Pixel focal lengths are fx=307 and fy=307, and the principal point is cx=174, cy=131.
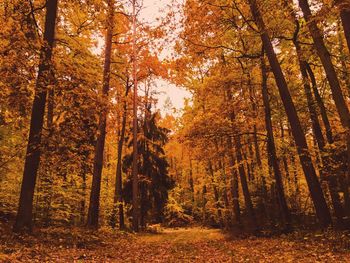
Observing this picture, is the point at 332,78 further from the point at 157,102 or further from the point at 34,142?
the point at 157,102

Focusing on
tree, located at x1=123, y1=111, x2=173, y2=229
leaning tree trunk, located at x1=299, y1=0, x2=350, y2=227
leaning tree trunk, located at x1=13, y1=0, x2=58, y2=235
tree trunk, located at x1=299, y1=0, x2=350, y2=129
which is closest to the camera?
leaning tree trunk, located at x1=299, y1=0, x2=350, y2=227

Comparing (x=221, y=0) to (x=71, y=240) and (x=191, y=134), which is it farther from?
(x=71, y=240)

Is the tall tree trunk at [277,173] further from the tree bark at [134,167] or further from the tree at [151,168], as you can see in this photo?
the tree at [151,168]

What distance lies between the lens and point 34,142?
8.98 metres

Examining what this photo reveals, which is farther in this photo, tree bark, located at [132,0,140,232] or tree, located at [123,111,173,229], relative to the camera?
tree, located at [123,111,173,229]

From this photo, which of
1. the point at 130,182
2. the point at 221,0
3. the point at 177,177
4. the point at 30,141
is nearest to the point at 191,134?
the point at 221,0

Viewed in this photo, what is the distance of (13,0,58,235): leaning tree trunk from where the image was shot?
8.88 m

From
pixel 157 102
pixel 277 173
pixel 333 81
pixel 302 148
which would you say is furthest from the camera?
pixel 157 102

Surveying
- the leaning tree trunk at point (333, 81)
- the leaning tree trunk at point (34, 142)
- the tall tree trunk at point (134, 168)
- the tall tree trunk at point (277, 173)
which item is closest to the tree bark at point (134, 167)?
the tall tree trunk at point (134, 168)

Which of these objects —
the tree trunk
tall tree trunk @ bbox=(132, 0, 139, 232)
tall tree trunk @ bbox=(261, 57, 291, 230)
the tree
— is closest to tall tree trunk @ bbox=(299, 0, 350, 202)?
the tree trunk

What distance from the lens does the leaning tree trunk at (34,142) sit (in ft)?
29.1

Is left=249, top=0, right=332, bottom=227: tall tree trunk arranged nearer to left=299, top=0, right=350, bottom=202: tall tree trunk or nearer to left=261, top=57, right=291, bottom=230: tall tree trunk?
left=299, top=0, right=350, bottom=202: tall tree trunk

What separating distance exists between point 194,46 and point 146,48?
319 inches

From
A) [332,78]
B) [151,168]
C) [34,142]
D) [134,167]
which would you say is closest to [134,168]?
[134,167]
